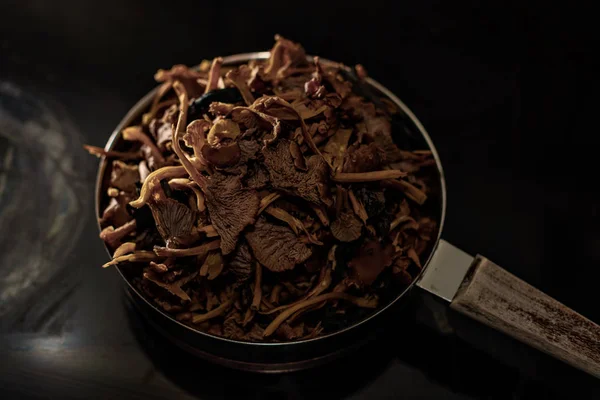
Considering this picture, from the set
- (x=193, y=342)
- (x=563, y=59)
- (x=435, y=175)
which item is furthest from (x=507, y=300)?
(x=563, y=59)

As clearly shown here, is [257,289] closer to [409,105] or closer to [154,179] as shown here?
[154,179]

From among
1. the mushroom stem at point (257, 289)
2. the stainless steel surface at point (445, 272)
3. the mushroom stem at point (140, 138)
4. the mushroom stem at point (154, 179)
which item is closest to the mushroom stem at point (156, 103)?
the mushroom stem at point (140, 138)

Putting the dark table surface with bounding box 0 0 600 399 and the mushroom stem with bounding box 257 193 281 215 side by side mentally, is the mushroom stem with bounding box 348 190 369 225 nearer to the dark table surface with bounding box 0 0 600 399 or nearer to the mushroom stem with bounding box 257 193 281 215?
the mushroom stem with bounding box 257 193 281 215

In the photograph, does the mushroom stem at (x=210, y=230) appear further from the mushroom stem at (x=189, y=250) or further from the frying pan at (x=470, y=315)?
the frying pan at (x=470, y=315)

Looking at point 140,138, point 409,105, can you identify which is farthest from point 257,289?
point 409,105

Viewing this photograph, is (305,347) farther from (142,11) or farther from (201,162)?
(142,11)
